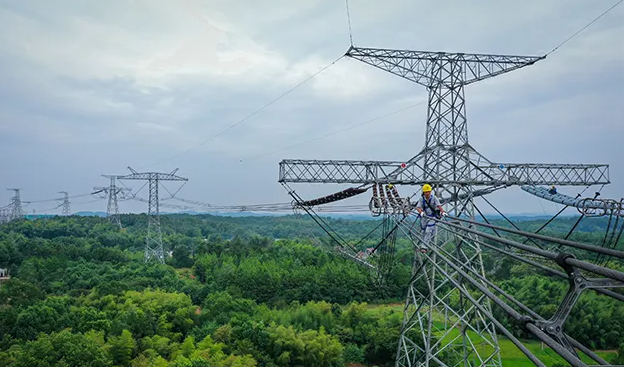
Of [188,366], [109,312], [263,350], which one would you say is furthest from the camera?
[109,312]

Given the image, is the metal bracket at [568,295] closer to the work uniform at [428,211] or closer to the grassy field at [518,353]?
the work uniform at [428,211]

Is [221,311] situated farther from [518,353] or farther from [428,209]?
[428,209]

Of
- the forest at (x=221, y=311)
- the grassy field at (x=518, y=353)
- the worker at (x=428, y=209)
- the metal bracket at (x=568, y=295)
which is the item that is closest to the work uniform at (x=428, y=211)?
the worker at (x=428, y=209)

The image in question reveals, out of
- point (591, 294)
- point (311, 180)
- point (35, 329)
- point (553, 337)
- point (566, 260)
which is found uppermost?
point (311, 180)

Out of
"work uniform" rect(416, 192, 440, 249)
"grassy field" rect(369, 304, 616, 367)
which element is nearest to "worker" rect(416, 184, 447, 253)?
"work uniform" rect(416, 192, 440, 249)

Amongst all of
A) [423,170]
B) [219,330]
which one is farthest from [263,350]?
[423,170]

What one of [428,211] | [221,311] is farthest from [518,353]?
[428,211]

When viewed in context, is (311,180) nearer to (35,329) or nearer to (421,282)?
(35,329)

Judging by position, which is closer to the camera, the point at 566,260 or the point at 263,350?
the point at 566,260
